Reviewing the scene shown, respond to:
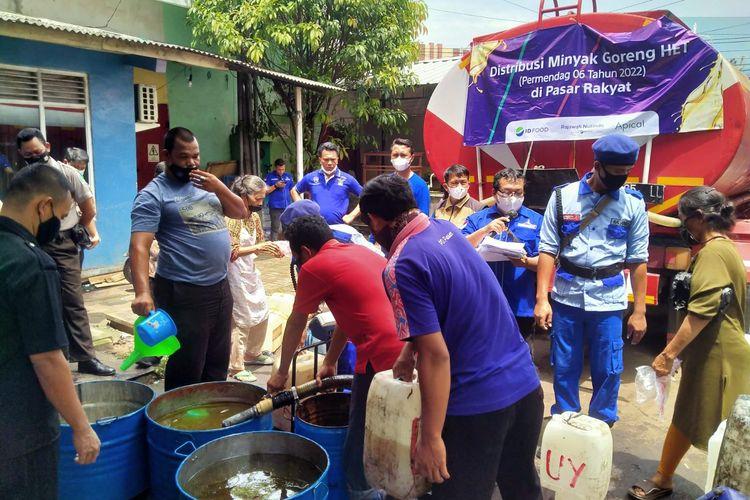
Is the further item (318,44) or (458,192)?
(318,44)

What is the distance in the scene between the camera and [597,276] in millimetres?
3301

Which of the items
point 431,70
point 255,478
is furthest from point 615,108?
point 431,70

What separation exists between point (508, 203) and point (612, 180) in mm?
931

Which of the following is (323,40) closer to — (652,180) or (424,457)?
(652,180)

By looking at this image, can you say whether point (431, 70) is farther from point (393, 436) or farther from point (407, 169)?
point (393, 436)

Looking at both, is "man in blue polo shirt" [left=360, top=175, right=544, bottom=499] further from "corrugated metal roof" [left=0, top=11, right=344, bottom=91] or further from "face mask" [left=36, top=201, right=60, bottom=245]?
"corrugated metal roof" [left=0, top=11, right=344, bottom=91]

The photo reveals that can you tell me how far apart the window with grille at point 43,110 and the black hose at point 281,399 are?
5864mm

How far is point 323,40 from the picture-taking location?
11148 mm

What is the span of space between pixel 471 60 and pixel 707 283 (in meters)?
3.14

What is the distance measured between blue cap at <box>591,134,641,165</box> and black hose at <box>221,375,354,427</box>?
1.94 m

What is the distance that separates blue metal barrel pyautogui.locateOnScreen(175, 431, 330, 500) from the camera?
2266 mm

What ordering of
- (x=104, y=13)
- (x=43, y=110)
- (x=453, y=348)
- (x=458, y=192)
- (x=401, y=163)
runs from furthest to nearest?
(x=104, y=13) < (x=43, y=110) < (x=401, y=163) < (x=458, y=192) < (x=453, y=348)

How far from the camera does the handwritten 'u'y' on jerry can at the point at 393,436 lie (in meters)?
2.02

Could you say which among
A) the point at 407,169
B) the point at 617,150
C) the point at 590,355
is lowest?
the point at 590,355
